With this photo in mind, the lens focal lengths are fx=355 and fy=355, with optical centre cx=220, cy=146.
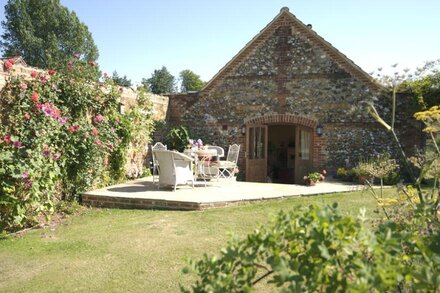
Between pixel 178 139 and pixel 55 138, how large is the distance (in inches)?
214

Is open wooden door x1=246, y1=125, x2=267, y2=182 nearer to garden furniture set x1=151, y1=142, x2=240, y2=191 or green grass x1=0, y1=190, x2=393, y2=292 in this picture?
garden furniture set x1=151, y1=142, x2=240, y2=191

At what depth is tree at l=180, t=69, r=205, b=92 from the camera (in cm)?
5694

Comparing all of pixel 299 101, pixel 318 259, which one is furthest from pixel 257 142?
pixel 318 259

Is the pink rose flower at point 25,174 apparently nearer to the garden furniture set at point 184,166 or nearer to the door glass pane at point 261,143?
the garden furniture set at point 184,166

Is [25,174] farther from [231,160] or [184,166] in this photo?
[231,160]

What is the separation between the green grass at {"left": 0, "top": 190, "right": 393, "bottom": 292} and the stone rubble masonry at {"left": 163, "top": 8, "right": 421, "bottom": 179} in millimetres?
4177

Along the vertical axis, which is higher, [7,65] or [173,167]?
[7,65]

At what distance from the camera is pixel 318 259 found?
137cm

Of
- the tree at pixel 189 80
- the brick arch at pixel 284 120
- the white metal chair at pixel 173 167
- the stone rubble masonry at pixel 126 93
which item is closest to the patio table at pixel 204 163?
the white metal chair at pixel 173 167

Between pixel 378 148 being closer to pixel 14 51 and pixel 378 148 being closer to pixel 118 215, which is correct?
pixel 118 215

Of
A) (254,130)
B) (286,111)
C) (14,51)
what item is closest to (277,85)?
(286,111)

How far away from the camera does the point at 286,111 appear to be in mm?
11445

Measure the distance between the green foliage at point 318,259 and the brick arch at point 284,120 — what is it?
10.1m

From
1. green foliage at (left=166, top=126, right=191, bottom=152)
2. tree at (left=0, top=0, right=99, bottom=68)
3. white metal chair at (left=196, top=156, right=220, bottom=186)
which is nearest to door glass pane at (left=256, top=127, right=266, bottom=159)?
green foliage at (left=166, top=126, right=191, bottom=152)
